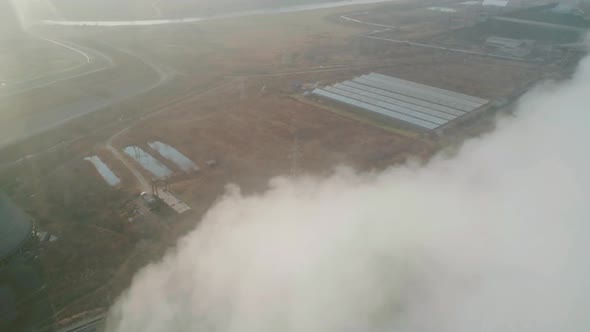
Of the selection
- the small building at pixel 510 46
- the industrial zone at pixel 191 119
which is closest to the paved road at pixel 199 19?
the industrial zone at pixel 191 119

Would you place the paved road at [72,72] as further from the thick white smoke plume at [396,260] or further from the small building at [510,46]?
the small building at [510,46]

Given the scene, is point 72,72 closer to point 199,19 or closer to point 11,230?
point 11,230

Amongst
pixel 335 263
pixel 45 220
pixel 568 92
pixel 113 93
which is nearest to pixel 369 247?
pixel 335 263

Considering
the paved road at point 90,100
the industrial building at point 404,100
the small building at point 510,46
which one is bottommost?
the paved road at point 90,100

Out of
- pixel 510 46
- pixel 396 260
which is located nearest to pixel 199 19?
pixel 510 46

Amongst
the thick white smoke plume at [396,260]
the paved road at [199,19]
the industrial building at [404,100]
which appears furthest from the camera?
the paved road at [199,19]

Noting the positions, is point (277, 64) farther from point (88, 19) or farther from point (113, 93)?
point (88, 19)
